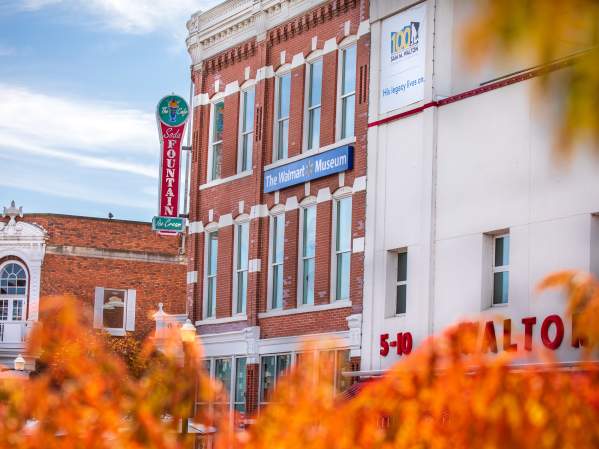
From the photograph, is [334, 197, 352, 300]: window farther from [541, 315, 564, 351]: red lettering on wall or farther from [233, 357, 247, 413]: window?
[541, 315, 564, 351]: red lettering on wall

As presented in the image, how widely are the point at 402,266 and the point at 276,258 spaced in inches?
229

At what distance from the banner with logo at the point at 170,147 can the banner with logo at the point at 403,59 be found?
9.07 m

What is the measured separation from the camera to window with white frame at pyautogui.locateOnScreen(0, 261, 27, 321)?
56.4 meters

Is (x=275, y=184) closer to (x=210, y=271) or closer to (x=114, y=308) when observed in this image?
(x=210, y=271)

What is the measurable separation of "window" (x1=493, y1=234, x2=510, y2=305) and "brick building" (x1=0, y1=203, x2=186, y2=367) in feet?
109

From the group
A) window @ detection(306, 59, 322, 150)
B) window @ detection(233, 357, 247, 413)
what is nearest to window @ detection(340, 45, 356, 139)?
window @ detection(306, 59, 322, 150)

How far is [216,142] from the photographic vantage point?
3575 cm

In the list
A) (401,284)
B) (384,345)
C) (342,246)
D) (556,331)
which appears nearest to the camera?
(556,331)

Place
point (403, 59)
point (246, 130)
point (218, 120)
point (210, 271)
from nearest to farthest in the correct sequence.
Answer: point (403, 59) < point (246, 130) < point (210, 271) < point (218, 120)

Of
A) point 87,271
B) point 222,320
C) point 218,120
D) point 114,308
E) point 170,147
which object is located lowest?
point 222,320

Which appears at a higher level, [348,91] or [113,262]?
[348,91]

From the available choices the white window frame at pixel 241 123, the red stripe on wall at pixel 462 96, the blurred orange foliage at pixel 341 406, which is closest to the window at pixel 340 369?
the red stripe on wall at pixel 462 96

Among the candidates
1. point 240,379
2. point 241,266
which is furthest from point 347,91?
point 240,379

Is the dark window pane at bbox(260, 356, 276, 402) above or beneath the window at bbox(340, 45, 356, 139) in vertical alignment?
beneath
